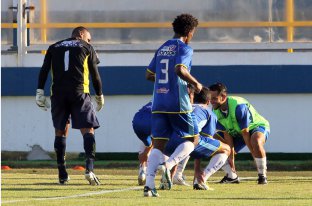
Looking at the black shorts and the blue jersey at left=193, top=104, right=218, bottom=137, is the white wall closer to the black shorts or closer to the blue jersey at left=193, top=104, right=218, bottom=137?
the black shorts

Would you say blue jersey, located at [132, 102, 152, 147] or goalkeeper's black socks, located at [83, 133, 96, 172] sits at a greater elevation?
blue jersey, located at [132, 102, 152, 147]

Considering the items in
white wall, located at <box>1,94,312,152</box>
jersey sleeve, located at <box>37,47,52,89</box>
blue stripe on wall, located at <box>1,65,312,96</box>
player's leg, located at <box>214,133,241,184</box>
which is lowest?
white wall, located at <box>1,94,312,152</box>

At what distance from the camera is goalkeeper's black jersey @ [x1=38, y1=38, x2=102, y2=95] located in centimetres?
1179

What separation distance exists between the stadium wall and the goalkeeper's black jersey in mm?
5303

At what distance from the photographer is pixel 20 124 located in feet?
57.3

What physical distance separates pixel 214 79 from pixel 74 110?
18.3ft

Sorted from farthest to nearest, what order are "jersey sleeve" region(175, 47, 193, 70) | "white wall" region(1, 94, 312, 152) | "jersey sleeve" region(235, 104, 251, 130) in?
1. "white wall" region(1, 94, 312, 152)
2. "jersey sleeve" region(235, 104, 251, 130)
3. "jersey sleeve" region(175, 47, 193, 70)

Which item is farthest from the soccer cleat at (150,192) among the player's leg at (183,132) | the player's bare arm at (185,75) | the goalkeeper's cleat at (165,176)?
the player's bare arm at (185,75)

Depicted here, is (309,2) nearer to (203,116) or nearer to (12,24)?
(12,24)

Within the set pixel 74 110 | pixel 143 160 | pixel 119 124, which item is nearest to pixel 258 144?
pixel 143 160

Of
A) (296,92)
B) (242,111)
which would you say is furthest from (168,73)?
(296,92)

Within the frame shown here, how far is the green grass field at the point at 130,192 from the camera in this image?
29.3ft

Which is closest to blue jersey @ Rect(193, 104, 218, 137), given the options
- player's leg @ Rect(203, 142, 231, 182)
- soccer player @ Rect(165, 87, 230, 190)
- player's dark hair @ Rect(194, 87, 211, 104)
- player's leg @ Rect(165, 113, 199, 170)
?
soccer player @ Rect(165, 87, 230, 190)

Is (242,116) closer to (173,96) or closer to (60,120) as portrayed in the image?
(60,120)
